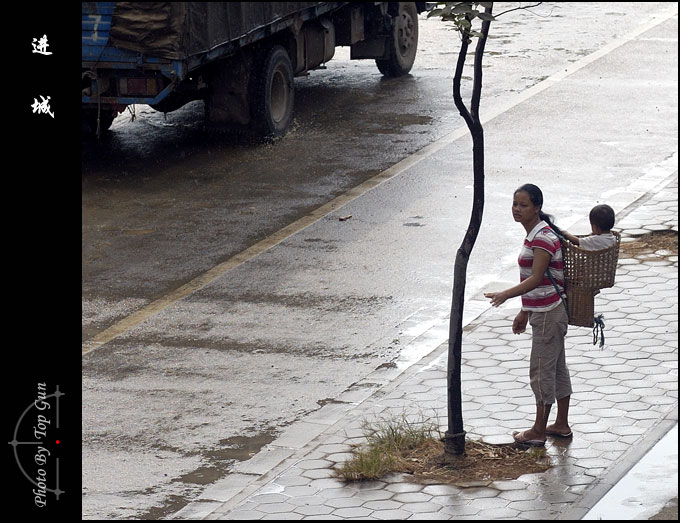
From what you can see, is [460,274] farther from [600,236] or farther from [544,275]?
[600,236]

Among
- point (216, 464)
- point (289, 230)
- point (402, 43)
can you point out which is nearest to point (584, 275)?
point (216, 464)

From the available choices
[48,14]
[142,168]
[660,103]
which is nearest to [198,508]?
[48,14]

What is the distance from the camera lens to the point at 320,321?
10.3 meters

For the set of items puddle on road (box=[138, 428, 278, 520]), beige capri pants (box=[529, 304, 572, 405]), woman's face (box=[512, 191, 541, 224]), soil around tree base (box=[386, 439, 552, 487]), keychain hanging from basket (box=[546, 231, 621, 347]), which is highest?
woman's face (box=[512, 191, 541, 224])

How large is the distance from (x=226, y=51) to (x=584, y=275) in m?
8.83

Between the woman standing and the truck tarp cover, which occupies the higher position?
the truck tarp cover

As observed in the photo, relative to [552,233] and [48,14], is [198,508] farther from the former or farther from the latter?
[48,14]

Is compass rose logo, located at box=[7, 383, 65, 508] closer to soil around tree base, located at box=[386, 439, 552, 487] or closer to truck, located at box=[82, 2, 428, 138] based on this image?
soil around tree base, located at box=[386, 439, 552, 487]

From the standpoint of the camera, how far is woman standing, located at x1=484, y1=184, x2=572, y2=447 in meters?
7.46

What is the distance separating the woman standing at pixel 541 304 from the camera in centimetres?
746

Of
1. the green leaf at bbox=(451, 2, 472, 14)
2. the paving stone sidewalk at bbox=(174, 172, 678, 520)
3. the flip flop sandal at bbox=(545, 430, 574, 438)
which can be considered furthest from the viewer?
the flip flop sandal at bbox=(545, 430, 574, 438)

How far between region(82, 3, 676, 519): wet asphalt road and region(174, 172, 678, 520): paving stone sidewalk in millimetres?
341

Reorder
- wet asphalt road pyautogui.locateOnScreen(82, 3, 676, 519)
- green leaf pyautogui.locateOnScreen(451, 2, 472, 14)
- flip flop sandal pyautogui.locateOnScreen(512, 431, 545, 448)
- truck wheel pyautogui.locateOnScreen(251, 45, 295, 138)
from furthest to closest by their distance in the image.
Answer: truck wheel pyautogui.locateOnScreen(251, 45, 295, 138), wet asphalt road pyautogui.locateOnScreen(82, 3, 676, 519), flip flop sandal pyautogui.locateOnScreen(512, 431, 545, 448), green leaf pyautogui.locateOnScreen(451, 2, 472, 14)

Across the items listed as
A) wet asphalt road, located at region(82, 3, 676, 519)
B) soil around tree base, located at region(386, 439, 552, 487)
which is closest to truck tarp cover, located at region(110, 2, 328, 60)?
wet asphalt road, located at region(82, 3, 676, 519)
